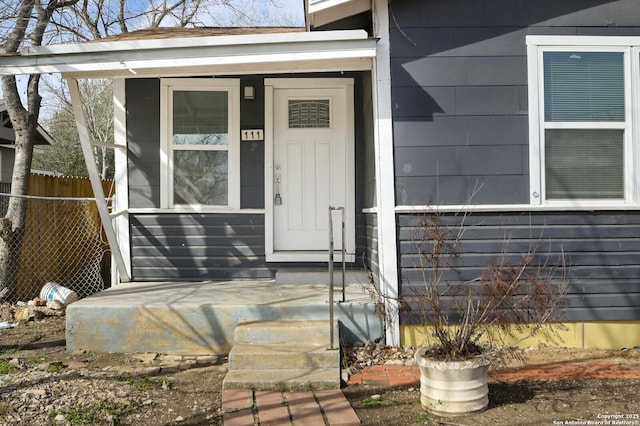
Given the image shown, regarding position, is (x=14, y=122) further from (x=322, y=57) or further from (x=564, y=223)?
(x=564, y=223)

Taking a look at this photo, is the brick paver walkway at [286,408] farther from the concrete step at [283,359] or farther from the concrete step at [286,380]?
the concrete step at [283,359]

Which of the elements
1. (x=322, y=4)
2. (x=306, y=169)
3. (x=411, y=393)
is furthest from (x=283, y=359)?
(x=322, y=4)

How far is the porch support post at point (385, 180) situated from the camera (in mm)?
4734

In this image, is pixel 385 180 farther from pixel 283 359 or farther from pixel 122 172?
pixel 122 172

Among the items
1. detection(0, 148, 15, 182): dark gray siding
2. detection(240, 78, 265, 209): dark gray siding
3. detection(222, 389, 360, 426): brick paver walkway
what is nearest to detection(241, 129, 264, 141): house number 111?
detection(240, 78, 265, 209): dark gray siding

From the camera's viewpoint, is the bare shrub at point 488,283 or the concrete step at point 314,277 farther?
the concrete step at point 314,277

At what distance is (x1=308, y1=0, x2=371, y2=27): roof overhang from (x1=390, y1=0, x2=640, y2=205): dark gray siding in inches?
13.3

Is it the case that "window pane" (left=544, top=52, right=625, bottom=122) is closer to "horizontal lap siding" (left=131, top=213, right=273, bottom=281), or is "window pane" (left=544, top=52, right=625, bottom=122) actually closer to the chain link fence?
"horizontal lap siding" (left=131, top=213, right=273, bottom=281)

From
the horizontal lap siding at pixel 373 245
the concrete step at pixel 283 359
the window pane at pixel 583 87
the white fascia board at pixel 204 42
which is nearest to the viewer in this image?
the concrete step at pixel 283 359

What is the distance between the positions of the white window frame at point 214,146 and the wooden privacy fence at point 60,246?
7.20 feet

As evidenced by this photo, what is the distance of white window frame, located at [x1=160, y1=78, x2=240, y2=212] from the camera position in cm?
626

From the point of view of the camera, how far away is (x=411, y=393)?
155 inches

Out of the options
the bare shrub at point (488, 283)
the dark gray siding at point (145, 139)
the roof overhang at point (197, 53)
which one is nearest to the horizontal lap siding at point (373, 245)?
the bare shrub at point (488, 283)

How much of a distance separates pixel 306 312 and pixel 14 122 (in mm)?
5781
